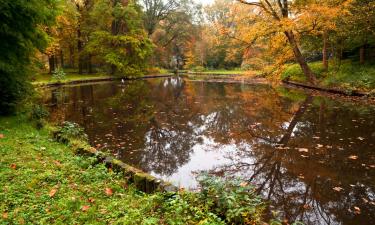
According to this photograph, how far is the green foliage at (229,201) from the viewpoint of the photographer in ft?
10.3

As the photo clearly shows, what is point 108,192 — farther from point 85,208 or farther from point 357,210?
point 357,210

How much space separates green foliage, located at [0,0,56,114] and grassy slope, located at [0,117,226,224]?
3.28 m

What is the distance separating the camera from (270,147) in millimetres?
7117

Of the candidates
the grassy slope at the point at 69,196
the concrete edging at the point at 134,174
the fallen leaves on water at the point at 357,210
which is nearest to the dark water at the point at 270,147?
the fallen leaves on water at the point at 357,210

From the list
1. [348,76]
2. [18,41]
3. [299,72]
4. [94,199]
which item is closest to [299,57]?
[348,76]

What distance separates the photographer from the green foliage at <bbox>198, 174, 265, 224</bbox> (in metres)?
3.15

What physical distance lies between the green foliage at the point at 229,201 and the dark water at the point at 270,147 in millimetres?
998

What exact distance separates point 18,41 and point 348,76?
58.8 feet

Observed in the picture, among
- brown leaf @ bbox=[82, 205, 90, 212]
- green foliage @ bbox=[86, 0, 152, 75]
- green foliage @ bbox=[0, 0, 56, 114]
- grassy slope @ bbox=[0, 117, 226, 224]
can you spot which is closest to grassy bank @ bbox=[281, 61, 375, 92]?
grassy slope @ bbox=[0, 117, 226, 224]

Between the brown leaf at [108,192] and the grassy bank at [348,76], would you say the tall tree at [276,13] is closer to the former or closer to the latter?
the grassy bank at [348,76]

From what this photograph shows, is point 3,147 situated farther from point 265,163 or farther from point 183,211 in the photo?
point 265,163

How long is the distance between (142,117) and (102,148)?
4152mm

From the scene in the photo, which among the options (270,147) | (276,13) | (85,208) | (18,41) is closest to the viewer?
(85,208)

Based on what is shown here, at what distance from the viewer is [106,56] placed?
32250 mm
